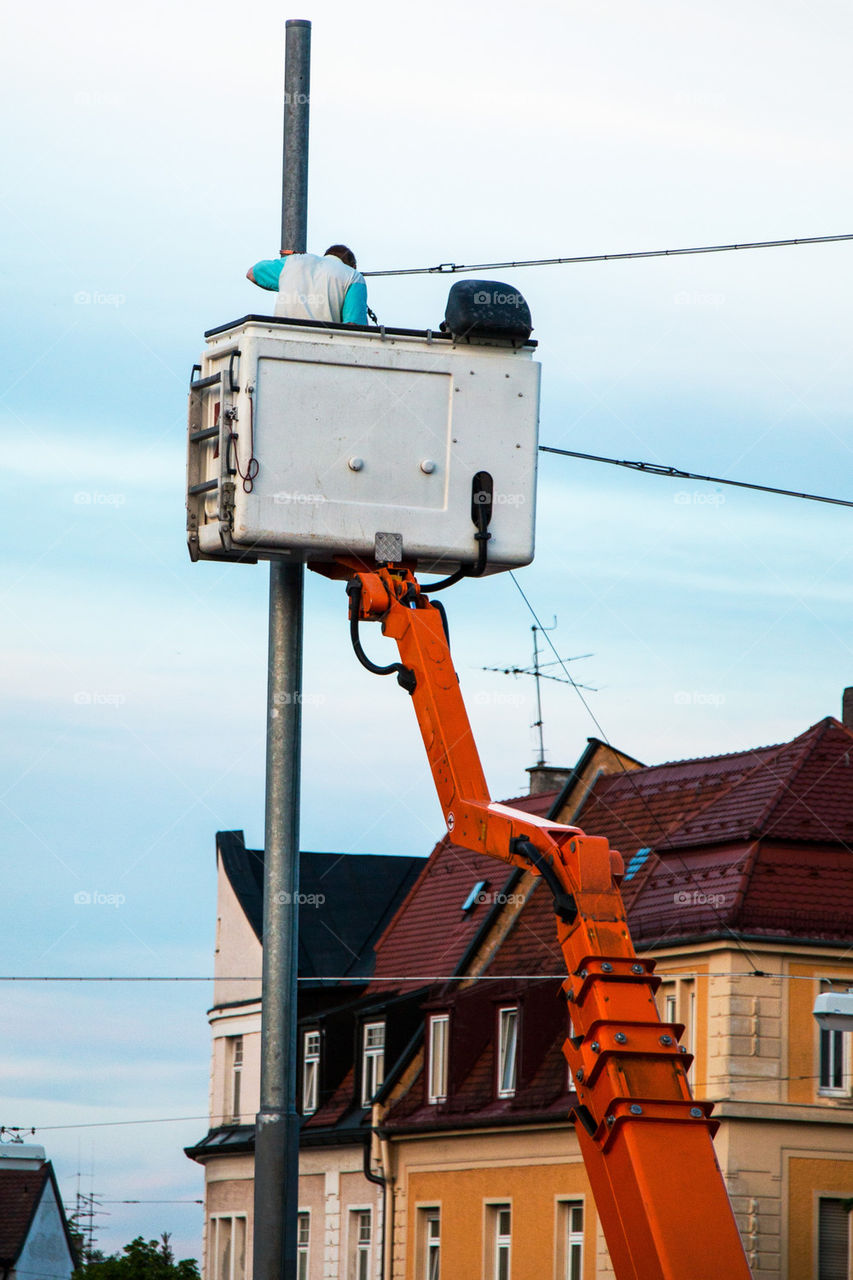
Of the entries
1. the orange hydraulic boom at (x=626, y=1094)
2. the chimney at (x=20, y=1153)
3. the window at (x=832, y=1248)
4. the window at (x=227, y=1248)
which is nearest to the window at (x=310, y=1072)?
the window at (x=227, y=1248)

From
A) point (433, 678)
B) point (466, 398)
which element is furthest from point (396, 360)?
point (433, 678)

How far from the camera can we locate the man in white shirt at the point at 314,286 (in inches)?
580

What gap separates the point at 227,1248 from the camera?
43969 millimetres

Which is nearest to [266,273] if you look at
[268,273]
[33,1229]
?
[268,273]

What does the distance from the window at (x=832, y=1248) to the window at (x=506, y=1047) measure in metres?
6.28

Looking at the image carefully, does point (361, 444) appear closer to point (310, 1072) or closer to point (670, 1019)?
point (670, 1019)

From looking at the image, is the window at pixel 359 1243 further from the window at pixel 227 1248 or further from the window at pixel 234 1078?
the window at pixel 234 1078

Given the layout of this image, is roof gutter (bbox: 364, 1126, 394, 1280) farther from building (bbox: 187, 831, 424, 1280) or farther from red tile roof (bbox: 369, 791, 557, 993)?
red tile roof (bbox: 369, 791, 557, 993)

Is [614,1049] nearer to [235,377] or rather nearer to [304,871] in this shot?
[235,377]

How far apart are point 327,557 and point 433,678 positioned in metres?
1.17

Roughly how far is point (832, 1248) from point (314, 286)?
20.6 meters

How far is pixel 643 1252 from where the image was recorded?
38.1 ft

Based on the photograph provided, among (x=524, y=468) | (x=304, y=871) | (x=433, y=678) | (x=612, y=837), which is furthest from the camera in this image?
(x=304, y=871)

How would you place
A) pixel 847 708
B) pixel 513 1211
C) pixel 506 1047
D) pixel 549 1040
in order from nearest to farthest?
1. pixel 513 1211
2. pixel 549 1040
3. pixel 506 1047
4. pixel 847 708
